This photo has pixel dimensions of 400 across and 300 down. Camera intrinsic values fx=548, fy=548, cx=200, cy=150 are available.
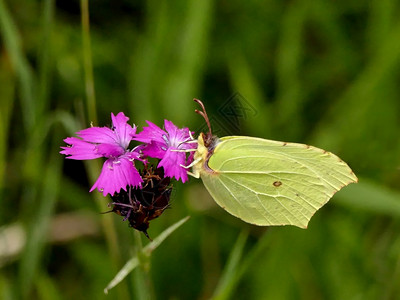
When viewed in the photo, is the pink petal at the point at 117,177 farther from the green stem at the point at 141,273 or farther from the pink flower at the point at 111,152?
the green stem at the point at 141,273

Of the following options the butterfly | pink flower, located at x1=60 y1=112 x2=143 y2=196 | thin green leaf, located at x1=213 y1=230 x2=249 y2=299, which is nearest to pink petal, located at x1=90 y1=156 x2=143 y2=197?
pink flower, located at x1=60 y1=112 x2=143 y2=196

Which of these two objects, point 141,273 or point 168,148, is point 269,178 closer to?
point 168,148

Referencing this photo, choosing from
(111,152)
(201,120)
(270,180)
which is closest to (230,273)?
(270,180)

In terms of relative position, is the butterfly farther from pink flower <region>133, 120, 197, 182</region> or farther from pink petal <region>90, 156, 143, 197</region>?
pink petal <region>90, 156, 143, 197</region>

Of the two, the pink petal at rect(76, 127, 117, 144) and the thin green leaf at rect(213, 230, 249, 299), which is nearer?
the pink petal at rect(76, 127, 117, 144)

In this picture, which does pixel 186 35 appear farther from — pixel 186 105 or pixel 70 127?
pixel 70 127

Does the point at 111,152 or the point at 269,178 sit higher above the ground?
the point at 111,152
